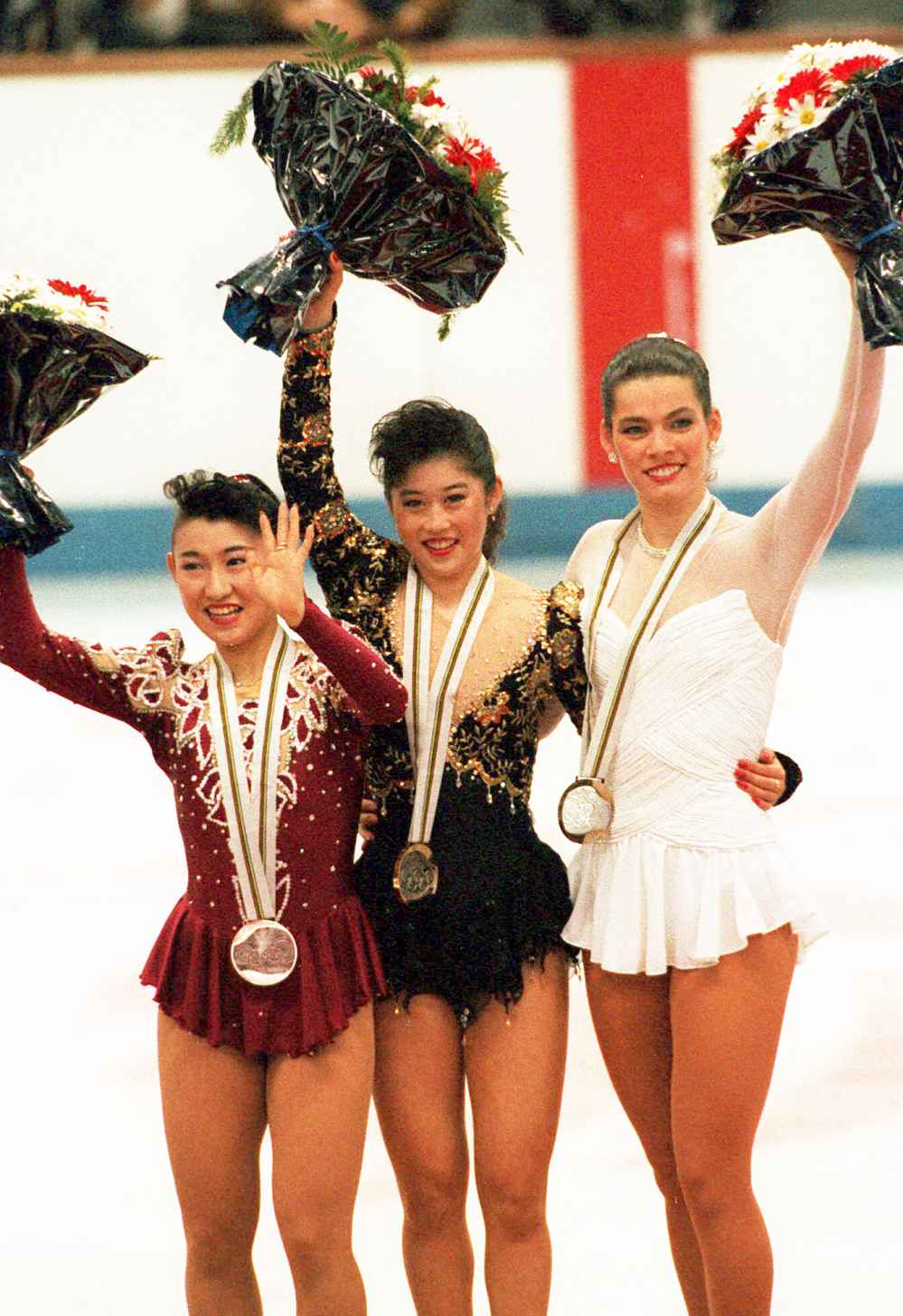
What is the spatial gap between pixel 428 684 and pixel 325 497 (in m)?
0.33

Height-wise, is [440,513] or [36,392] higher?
[36,392]

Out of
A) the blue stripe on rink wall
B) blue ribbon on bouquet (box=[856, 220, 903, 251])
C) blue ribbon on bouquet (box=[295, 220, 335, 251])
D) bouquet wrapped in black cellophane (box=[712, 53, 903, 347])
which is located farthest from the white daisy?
the blue stripe on rink wall

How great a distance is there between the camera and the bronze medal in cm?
249

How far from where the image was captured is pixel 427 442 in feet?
8.93

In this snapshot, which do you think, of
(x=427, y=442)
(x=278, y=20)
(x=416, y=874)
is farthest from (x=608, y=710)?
(x=278, y=20)

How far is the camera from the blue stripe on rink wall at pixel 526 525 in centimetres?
978

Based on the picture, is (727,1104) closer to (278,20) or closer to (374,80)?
(374,80)

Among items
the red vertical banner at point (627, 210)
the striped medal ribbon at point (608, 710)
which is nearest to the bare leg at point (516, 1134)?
the striped medal ribbon at point (608, 710)

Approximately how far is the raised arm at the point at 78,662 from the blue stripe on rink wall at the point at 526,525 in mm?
7145

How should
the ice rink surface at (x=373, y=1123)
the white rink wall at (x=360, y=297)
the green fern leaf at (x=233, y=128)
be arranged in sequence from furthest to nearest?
the white rink wall at (x=360, y=297), the ice rink surface at (x=373, y=1123), the green fern leaf at (x=233, y=128)

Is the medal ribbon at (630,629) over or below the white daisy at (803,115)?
below

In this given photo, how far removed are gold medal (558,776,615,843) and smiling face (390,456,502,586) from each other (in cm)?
38

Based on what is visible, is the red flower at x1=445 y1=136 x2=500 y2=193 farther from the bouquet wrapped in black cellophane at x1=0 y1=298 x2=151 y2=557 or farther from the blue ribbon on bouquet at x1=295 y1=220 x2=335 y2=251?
the bouquet wrapped in black cellophane at x1=0 y1=298 x2=151 y2=557

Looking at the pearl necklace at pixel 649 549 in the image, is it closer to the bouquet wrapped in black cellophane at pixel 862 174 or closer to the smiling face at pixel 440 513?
the smiling face at pixel 440 513
